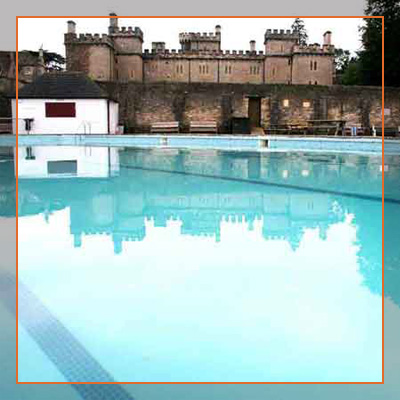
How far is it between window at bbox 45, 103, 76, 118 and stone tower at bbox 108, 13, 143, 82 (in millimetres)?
15280

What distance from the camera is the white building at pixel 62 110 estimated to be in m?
21.0

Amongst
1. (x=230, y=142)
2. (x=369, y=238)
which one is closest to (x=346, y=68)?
(x=230, y=142)

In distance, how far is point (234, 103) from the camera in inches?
920

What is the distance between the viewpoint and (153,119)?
23172 millimetres

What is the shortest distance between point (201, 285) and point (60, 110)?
64.8ft

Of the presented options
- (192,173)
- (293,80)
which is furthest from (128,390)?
(293,80)

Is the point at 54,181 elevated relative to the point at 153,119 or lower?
lower

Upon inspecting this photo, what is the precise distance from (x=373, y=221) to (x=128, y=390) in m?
3.63

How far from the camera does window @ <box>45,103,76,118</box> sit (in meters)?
21.2

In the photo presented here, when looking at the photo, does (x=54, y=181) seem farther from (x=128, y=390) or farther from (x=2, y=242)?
(x=128, y=390)

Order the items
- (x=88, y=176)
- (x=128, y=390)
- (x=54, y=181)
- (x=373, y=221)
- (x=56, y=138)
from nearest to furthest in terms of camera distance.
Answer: (x=128, y=390) < (x=373, y=221) < (x=54, y=181) < (x=88, y=176) < (x=56, y=138)

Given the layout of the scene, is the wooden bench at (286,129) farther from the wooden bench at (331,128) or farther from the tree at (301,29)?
the tree at (301,29)

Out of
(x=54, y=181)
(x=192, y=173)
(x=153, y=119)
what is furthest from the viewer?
→ (x=153, y=119)

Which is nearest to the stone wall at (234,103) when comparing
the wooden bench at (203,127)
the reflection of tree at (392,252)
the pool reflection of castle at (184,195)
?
the wooden bench at (203,127)
